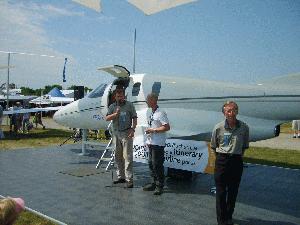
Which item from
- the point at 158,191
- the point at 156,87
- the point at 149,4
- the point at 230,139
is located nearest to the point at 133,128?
the point at 158,191

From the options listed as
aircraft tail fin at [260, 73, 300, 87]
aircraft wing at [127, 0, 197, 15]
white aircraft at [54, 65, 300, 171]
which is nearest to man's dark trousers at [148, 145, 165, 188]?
white aircraft at [54, 65, 300, 171]

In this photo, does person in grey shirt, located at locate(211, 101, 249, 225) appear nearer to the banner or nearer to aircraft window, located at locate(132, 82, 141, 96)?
the banner

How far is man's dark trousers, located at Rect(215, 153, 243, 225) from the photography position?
5605 mm

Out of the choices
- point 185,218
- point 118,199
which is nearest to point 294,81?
point 185,218

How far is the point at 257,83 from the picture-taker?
908 cm

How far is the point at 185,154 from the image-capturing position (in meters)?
8.27

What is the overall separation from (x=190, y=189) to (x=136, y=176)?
195 cm

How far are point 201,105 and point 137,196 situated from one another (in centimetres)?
319

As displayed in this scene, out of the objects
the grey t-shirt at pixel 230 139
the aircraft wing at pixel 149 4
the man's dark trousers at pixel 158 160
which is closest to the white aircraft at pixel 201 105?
the man's dark trousers at pixel 158 160

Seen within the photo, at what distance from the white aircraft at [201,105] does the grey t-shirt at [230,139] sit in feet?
6.93

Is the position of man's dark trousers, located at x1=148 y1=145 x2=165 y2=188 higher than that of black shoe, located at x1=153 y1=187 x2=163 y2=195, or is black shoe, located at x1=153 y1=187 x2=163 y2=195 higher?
man's dark trousers, located at x1=148 y1=145 x2=165 y2=188

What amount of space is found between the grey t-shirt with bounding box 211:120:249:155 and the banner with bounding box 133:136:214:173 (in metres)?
2.08

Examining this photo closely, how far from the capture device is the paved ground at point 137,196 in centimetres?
612

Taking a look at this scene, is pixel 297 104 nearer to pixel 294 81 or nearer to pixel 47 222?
pixel 294 81
